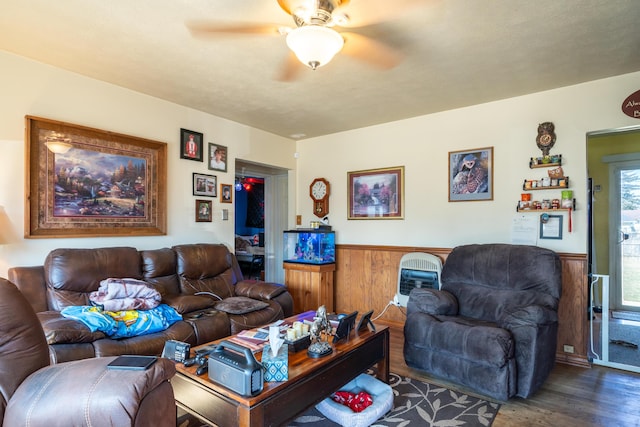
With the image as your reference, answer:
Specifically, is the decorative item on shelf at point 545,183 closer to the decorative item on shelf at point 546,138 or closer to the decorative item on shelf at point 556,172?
the decorative item on shelf at point 556,172

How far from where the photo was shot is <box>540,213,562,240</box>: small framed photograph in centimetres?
313

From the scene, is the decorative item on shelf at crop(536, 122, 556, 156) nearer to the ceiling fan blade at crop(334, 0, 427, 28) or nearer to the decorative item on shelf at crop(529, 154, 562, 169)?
the decorative item on shelf at crop(529, 154, 562, 169)

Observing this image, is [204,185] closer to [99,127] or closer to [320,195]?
[99,127]

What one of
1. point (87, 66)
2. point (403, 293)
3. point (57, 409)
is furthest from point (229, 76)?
point (403, 293)

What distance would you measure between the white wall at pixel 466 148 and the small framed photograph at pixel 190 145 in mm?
1765

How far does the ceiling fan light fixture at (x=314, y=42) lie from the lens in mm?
1846

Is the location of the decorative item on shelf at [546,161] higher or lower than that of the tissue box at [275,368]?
higher

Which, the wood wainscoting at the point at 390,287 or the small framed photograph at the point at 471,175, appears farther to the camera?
the small framed photograph at the point at 471,175

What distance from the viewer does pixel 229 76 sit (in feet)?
9.53

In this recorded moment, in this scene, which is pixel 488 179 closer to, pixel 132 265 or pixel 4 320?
pixel 132 265

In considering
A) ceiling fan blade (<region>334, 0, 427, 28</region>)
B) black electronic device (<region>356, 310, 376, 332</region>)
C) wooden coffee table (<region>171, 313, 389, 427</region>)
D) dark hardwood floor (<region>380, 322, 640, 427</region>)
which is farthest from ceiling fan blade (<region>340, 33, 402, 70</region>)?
dark hardwood floor (<region>380, 322, 640, 427</region>)

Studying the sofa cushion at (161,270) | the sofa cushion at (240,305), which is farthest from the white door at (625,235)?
the sofa cushion at (161,270)

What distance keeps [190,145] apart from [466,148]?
3056mm

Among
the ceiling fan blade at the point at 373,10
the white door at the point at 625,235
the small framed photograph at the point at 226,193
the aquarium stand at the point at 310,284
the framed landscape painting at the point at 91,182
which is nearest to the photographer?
the ceiling fan blade at the point at 373,10
